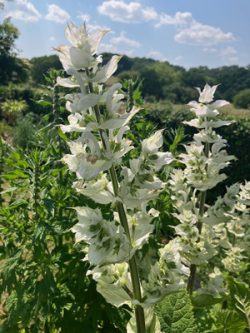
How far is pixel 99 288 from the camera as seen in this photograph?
172 cm

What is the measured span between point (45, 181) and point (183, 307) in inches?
36.8

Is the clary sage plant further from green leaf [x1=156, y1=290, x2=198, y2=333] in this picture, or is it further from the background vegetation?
the background vegetation

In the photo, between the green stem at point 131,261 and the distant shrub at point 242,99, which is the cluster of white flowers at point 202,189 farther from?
the distant shrub at point 242,99

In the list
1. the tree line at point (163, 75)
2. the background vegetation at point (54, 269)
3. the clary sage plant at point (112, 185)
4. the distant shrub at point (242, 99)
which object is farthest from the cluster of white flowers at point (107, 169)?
the distant shrub at point (242, 99)

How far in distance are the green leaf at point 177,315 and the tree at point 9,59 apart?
46195 mm

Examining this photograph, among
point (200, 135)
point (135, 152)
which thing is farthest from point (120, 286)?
point (200, 135)

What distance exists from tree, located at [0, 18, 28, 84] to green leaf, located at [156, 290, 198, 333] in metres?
46.2

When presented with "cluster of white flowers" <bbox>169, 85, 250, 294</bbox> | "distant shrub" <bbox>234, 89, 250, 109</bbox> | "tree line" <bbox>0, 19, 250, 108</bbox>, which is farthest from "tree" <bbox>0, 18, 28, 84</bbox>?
"cluster of white flowers" <bbox>169, 85, 250, 294</bbox>

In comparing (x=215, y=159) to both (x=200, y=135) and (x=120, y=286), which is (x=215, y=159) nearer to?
(x=200, y=135)

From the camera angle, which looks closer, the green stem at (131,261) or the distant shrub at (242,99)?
the green stem at (131,261)

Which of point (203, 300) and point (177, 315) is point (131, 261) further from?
point (203, 300)

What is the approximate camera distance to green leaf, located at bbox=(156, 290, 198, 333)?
193 cm

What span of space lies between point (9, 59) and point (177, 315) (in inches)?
1922

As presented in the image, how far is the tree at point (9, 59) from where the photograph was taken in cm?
4644
